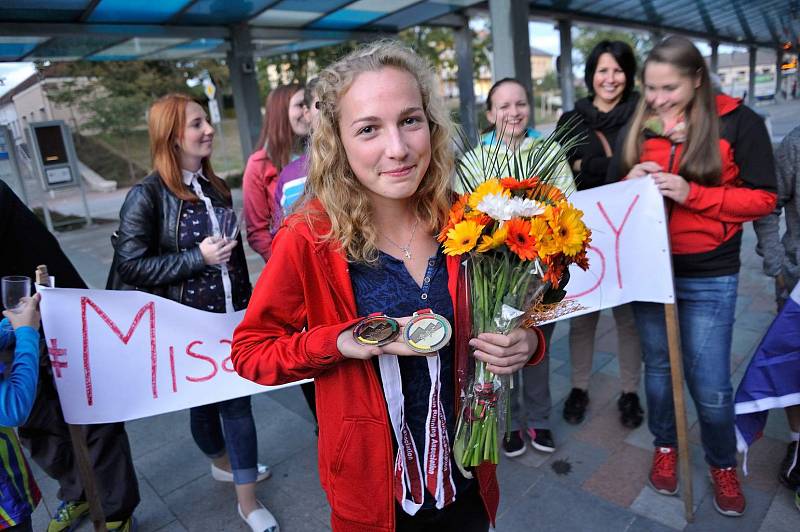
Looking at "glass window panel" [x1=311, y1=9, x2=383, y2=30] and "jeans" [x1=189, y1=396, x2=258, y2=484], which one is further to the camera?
"glass window panel" [x1=311, y1=9, x2=383, y2=30]

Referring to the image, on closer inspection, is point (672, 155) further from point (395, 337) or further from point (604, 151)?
point (395, 337)

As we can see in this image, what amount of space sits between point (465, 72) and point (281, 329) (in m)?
11.9

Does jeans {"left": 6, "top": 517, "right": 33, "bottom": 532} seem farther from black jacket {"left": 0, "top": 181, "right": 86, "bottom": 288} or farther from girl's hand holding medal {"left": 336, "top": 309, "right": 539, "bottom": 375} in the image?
girl's hand holding medal {"left": 336, "top": 309, "right": 539, "bottom": 375}

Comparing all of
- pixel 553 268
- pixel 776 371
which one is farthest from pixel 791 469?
pixel 553 268

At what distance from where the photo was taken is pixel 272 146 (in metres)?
3.38

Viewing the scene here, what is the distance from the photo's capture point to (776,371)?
241 centimetres

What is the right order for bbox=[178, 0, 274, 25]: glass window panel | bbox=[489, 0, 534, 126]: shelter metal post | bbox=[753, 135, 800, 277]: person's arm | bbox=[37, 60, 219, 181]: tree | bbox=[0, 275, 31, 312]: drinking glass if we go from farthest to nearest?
bbox=[37, 60, 219, 181]: tree < bbox=[489, 0, 534, 126]: shelter metal post < bbox=[178, 0, 274, 25]: glass window panel < bbox=[753, 135, 800, 277]: person's arm < bbox=[0, 275, 31, 312]: drinking glass

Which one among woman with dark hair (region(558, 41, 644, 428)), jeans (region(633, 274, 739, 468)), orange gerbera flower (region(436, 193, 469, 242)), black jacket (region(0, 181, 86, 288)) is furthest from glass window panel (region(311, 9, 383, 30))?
orange gerbera flower (region(436, 193, 469, 242))

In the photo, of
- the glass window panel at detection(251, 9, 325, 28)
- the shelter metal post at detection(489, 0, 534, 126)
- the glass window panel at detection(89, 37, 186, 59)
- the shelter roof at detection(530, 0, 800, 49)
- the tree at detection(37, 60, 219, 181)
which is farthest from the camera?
the tree at detection(37, 60, 219, 181)

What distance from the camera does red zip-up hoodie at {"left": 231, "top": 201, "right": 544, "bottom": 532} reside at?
1403 millimetres

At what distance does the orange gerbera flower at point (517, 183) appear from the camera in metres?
1.39

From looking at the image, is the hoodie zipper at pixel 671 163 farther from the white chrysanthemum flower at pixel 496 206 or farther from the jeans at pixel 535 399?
the white chrysanthemum flower at pixel 496 206

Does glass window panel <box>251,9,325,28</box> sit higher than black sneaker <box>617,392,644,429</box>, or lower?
higher

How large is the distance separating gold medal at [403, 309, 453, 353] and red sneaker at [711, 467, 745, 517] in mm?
2073
